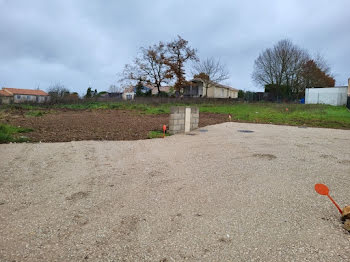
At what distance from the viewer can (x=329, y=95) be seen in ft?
97.7

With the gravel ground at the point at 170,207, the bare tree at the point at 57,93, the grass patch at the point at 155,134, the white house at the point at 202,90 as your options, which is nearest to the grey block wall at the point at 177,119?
the grass patch at the point at 155,134

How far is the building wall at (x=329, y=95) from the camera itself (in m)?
29.2

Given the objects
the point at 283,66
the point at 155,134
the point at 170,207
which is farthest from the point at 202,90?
the point at 170,207

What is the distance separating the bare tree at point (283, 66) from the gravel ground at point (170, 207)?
105 ft

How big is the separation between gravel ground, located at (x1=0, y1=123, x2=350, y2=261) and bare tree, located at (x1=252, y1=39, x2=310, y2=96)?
32.1 m

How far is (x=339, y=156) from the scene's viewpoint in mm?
5289

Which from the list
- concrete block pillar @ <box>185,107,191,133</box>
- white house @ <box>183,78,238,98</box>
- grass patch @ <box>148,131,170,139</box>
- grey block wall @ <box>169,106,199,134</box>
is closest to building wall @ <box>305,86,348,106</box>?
white house @ <box>183,78,238,98</box>

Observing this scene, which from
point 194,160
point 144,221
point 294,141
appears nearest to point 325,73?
point 294,141

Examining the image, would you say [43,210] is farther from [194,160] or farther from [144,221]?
[194,160]

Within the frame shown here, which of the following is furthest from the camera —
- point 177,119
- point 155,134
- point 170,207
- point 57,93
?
point 57,93

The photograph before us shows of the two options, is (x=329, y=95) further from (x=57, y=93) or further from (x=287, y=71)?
(x=57, y=93)

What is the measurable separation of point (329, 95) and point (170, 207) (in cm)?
3326

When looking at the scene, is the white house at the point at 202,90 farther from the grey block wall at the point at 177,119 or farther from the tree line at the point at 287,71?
the grey block wall at the point at 177,119

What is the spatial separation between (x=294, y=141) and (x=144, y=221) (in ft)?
19.5
